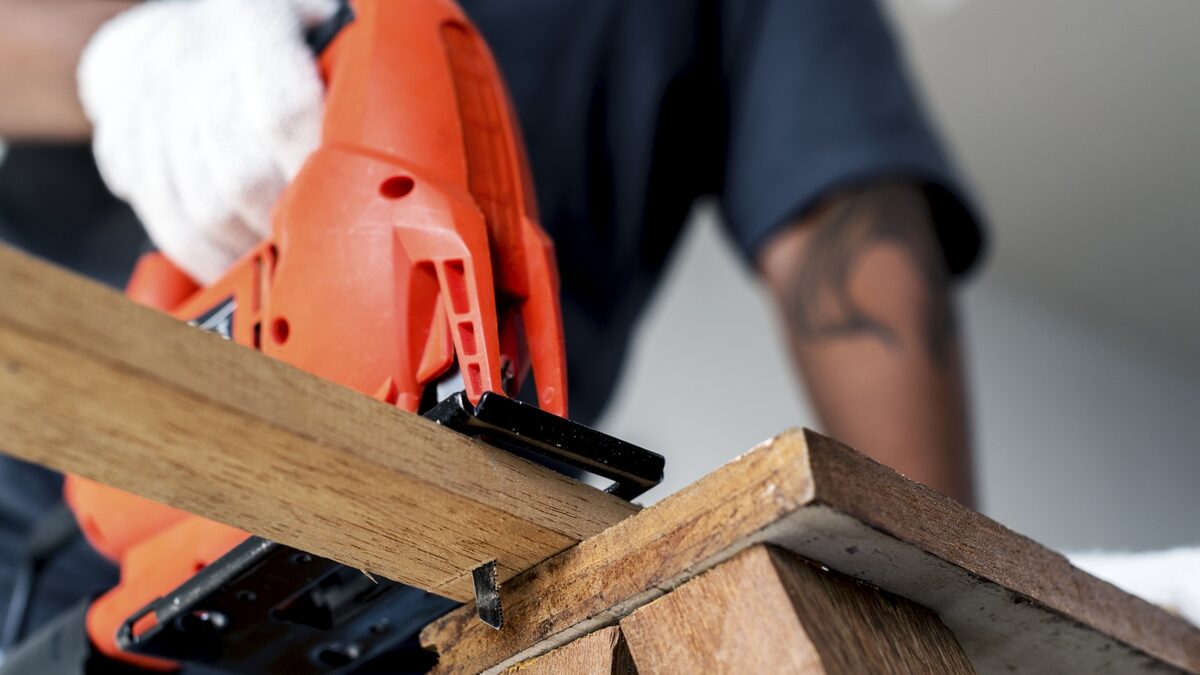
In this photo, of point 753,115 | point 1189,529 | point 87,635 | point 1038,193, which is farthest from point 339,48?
point 1189,529

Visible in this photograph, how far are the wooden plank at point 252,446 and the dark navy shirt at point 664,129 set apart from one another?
2.15 ft

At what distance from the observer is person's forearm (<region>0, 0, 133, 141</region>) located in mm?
878

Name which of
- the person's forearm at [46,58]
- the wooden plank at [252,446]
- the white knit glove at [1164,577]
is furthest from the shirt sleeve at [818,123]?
the wooden plank at [252,446]

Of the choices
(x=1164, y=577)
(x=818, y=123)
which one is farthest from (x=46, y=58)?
(x=1164, y=577)

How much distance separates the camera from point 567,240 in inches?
45.2

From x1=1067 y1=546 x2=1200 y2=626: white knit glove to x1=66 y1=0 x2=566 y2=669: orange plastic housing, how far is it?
0.37 meters

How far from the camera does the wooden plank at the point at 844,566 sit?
0.42 meters

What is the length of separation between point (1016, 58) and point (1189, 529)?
157cm

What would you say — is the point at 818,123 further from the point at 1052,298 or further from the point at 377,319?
the point at 1052,298

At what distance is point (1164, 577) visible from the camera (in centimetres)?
70

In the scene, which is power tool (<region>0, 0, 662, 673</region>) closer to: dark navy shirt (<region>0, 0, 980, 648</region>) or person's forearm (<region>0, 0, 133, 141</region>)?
person's forearm (<region>0, 0, 133, 141</region>)

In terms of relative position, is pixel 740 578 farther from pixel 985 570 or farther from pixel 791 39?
pixel 791 39

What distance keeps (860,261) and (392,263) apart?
69cm

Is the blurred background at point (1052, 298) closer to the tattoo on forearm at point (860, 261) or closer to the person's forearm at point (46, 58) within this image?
the tattoo on forearm at point (860, 261)
